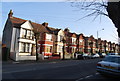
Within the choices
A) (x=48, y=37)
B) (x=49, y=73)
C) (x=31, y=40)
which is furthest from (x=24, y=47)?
(x=49, y=73)

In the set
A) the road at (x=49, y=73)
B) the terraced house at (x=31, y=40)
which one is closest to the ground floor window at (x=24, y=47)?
the terraced house at (x=31, y=40)

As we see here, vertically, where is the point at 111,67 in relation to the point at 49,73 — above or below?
above

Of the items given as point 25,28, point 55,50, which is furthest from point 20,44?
point 55,50

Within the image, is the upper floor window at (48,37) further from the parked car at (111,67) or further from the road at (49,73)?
the parked car at (111,67)

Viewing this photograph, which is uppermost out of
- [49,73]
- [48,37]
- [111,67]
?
[48,37]

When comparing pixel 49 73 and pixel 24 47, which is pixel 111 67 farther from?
pixel 24 47

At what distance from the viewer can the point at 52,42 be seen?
37500 mm

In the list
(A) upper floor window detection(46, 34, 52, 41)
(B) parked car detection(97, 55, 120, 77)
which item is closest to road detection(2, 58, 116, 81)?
(B) parked car detection(97, 55, 120, 77)

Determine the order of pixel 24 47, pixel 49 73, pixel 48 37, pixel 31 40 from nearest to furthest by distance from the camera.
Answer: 1. pixel 49 73
2. pixel 24 47
3. pixel 31 40
4. pixel 48 37

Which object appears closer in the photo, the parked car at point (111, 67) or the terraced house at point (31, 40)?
the parked car at point (111, 67)

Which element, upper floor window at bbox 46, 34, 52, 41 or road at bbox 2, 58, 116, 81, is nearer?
road at bbox 2, 58, 116, 81

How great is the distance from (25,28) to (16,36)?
103 inches

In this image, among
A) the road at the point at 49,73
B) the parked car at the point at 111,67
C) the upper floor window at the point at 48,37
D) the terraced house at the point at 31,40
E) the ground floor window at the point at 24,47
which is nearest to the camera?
the parked car at the point at 111,67

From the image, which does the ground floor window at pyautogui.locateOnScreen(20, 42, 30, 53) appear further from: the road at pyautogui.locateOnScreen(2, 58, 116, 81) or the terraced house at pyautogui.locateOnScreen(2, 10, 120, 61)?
the road at pyautogui.locateOnScreen(2, 58, 116, 81)
